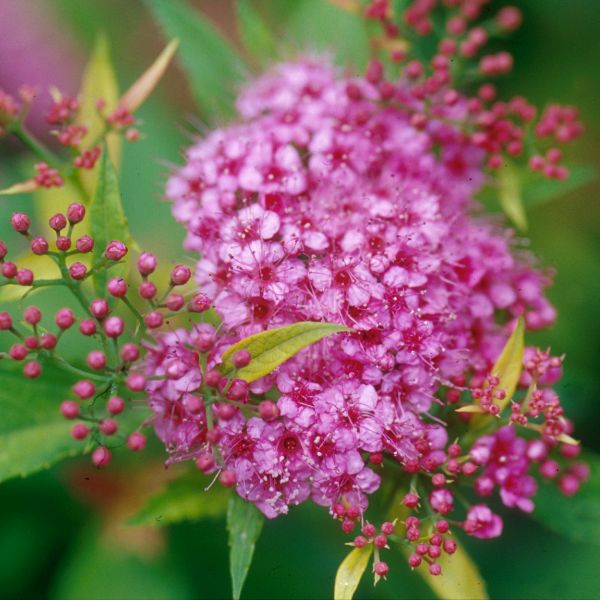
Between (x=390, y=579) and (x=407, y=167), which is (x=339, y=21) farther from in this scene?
(x=390, y=579)

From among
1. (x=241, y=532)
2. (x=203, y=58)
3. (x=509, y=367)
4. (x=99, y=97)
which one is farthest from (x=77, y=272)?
(x=203, y=58)

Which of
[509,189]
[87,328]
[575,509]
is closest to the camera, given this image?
[87,328]

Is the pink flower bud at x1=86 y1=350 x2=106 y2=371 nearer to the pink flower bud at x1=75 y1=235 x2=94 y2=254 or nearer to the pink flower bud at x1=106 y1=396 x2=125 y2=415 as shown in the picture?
the pink flower bud at x1=106 y1=396 x2=125 y2=415

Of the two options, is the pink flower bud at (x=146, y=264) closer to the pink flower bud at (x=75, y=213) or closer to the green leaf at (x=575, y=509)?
the pink flower bud at (x=75, y=213)

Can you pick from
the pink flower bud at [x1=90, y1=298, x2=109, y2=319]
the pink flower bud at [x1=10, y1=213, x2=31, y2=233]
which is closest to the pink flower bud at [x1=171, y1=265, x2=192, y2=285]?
the pink flower bud at [x1=90, y1=298, x2=109, y2=319]

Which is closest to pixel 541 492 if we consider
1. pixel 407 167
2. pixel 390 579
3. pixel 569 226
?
pixel 390 579

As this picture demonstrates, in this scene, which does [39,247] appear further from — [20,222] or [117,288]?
[117,288]
